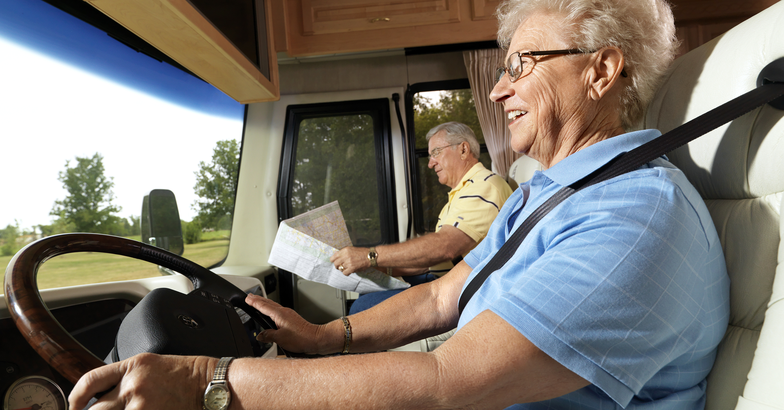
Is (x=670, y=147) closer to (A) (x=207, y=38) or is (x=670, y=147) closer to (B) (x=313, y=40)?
(A) (x=207, y=38)

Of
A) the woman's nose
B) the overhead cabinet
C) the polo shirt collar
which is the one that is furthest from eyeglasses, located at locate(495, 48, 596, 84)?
the overhead cabinet

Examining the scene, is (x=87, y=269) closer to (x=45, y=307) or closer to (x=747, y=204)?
(x=45, y=307)

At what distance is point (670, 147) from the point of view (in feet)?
2.31

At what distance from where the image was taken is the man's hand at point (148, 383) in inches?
20.6

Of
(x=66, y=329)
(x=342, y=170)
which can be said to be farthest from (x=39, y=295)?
(x=342, y=170)

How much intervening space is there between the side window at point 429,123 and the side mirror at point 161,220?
1547 millimetres

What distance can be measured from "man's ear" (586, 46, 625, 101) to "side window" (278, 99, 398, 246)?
7.00 ft

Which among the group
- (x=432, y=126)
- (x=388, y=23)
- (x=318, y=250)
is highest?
(x=388, y=23)

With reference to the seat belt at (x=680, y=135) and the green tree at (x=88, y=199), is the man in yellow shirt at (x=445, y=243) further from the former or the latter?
the seat belt at (x=680, y=135)

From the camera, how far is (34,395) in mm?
998

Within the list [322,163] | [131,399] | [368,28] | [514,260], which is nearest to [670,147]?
[514,260]

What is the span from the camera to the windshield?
1.38m

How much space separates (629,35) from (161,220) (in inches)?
77.7

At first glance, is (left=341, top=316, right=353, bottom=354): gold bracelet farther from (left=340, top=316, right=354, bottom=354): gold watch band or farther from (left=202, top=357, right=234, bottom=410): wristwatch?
(left=202, top=357, right=234, bottom=410): wristwatch
